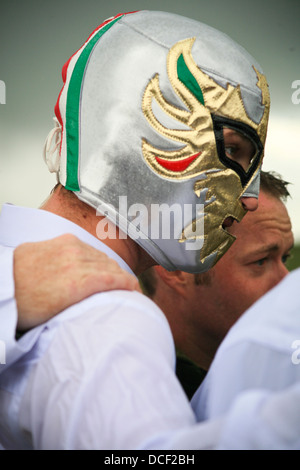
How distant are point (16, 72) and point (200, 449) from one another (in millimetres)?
2058

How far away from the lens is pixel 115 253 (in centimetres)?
110

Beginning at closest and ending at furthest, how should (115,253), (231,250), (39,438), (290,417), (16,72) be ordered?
(290,417)
(39,438)
(115,253)
(231,250)
(16,72)

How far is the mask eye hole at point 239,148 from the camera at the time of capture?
120 cm

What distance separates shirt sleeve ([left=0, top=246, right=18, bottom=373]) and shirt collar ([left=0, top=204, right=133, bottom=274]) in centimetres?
16

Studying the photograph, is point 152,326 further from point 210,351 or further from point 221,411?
point 210,351

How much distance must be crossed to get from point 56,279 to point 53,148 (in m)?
0.56

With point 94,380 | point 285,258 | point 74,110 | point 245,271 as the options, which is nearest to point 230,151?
point 74,110

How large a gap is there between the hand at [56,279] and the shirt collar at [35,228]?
151 millimetres

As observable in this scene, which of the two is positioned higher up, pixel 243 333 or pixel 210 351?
pixel 243 333

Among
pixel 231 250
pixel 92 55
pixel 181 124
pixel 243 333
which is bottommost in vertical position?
pixel 231 250

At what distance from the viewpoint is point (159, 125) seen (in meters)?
1.13

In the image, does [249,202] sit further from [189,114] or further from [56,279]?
[56,279]

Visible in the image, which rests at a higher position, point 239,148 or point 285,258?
point 239,148

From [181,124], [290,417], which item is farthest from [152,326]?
[181,124]
